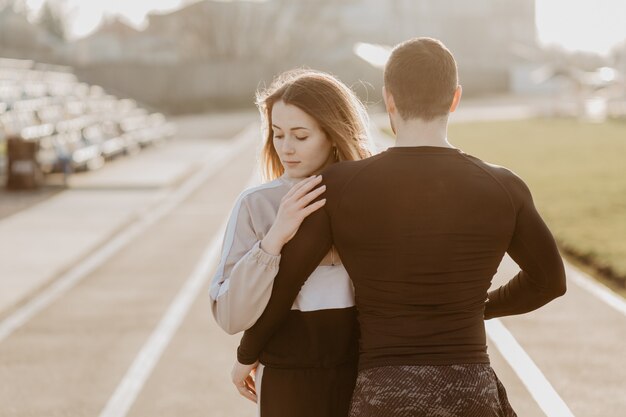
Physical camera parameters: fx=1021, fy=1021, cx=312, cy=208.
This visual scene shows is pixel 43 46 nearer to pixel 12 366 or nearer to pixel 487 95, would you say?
pixel 487 95

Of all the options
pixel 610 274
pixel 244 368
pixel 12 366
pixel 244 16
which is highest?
pixel 244 368

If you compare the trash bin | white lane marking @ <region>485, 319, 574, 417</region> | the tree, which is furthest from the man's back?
the tree

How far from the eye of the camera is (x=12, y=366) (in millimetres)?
7758

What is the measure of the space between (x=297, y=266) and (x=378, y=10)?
3833 inches

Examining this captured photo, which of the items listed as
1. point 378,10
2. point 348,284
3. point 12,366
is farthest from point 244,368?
point 378,10

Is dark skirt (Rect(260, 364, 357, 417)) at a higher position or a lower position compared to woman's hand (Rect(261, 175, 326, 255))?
lower

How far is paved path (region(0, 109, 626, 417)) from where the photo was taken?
676 centimetres

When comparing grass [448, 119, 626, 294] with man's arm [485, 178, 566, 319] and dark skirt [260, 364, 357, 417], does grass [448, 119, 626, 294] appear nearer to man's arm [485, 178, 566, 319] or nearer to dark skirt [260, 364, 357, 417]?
man's arm [485, 178, 566, 319]

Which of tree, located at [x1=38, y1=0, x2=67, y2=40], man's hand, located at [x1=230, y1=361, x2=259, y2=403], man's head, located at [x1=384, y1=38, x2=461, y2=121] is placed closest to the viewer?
man's head, located at [x1=384, y1=38, x2=461, y2=121]

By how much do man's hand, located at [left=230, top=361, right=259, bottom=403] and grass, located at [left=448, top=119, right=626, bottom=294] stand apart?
299 inches

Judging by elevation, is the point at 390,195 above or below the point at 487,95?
above

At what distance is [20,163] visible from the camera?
20812 millimetres

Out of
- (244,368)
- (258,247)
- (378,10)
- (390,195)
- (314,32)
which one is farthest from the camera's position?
(378,10)

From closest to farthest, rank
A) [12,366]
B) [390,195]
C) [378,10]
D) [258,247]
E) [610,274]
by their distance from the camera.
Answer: [390,195], [258,247], [12,366], [610,274], [378,10]
